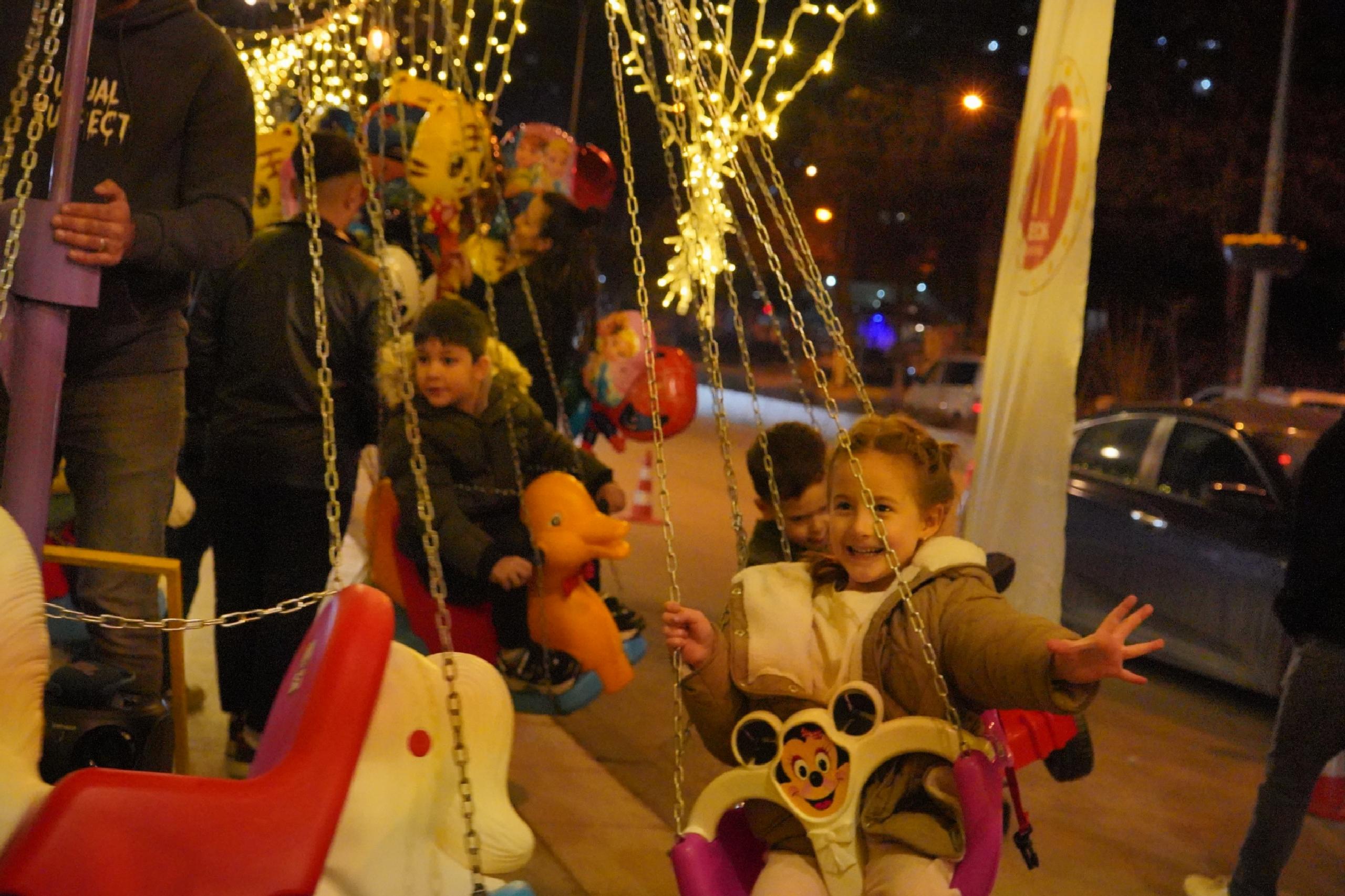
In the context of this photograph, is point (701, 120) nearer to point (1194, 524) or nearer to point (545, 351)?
point (545, 351)

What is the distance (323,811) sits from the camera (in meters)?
2.12

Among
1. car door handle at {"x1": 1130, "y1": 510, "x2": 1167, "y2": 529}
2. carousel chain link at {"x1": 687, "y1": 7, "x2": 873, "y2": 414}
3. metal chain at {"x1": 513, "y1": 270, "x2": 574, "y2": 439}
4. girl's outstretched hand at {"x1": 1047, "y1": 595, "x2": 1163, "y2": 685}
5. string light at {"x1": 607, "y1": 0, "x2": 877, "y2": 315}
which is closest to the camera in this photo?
girl's outstretched hand at {"x1": 1047, "y1": 595, "x2": 1163, "y2": 685}

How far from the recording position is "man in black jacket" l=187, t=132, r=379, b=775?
4.30 meters

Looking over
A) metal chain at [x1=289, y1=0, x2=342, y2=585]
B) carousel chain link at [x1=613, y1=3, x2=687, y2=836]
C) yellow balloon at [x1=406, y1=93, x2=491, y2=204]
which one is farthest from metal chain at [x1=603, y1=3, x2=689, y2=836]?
yellow balloon at [x1=406, y1=93, x2=491, y2=204]

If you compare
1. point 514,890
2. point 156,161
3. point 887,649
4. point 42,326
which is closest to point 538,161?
point 156,161

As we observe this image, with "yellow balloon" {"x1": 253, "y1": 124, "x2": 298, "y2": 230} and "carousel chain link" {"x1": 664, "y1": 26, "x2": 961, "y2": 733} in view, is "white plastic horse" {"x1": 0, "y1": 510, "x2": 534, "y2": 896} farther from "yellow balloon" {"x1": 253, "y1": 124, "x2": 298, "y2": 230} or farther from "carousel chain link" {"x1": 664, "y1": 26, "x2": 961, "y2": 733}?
"yellow balloon" {"x1": 253, "y1": 124, "x2": 298, "y2": 230}

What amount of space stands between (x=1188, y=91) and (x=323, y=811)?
21475 millimetres

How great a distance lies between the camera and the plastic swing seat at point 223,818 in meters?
2.00

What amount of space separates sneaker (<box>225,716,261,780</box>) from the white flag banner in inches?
118

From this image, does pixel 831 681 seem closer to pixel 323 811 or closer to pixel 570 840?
pixel 323 811

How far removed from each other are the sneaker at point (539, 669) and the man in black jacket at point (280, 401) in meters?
0.69

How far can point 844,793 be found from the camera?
2.66 meters

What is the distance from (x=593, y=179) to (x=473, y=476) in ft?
12.1

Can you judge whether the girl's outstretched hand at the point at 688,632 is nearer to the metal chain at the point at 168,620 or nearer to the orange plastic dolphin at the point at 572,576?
the metal chain at the point at 168,620
